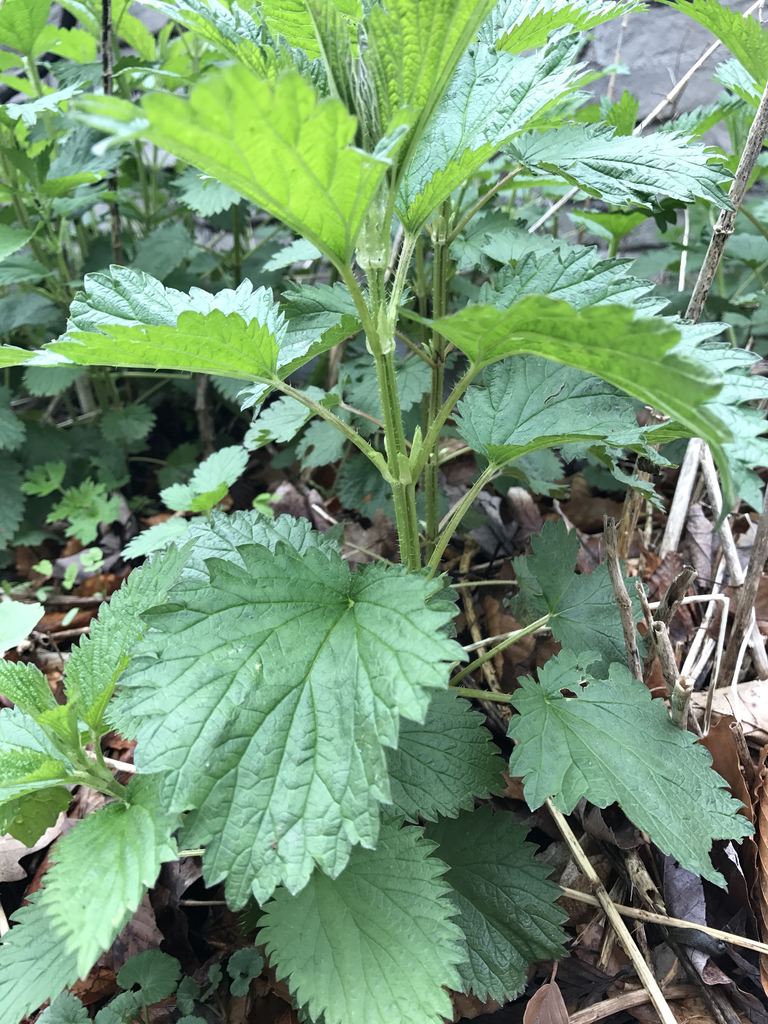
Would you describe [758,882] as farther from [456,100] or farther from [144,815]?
[456,100]

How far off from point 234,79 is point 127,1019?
1.24 meters

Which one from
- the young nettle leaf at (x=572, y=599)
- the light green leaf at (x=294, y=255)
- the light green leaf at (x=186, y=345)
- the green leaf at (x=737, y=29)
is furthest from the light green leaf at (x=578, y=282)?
the light green leaf at (x=294, y=255)

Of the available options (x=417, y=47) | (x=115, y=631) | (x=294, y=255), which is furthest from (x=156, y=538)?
(x=417, y=47)

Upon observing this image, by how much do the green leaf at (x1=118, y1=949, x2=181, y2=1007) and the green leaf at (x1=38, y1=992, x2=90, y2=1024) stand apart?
0.06 metres

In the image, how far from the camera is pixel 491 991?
0.92 metres

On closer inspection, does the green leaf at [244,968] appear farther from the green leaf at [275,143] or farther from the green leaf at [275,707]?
the green leaf at [275,143]

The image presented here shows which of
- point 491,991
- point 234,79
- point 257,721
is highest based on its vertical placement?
point 234,79

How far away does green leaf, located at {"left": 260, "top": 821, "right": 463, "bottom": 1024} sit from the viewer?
0.78 metres

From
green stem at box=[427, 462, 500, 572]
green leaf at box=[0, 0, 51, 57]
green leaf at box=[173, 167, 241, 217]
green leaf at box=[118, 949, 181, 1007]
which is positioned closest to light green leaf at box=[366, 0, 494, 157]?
green stem at box=[427, 462, 500, 572]

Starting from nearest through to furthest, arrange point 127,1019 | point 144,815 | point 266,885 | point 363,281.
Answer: point 266,885 < point 144,815 < point 127,1019 < point 363,281

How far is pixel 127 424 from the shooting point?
7.50 ft

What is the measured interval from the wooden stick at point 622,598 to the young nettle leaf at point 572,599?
0.06m

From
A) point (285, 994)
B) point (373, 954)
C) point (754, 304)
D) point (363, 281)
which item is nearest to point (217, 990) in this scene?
point (285, 994)

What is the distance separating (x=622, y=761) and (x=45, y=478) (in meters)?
2.11
